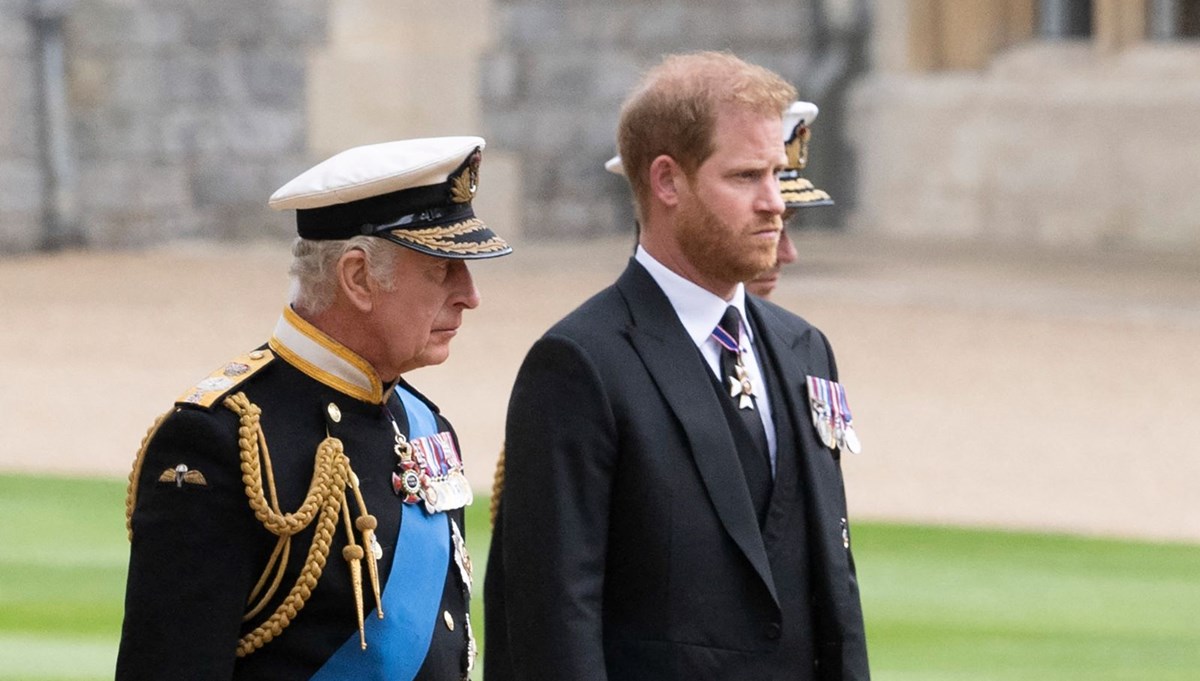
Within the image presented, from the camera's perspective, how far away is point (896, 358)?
10852 mm

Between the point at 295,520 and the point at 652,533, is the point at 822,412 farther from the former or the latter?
the point at 295,520

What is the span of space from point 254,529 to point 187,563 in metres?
0.10

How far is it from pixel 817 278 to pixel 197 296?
12.5 ft

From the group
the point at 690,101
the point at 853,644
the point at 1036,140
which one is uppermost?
the point at 690,101

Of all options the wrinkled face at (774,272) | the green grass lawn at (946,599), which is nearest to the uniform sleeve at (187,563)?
the wrinkled face at (774,272)

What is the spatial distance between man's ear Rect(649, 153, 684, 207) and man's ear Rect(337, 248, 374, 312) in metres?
0.42

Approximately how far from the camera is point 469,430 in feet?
29.5

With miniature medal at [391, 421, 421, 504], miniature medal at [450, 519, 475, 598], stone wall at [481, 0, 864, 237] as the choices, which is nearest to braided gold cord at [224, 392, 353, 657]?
miniature medal at [391, 421, 421, 504]

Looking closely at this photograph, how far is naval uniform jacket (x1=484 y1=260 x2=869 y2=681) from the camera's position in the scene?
2842 mm

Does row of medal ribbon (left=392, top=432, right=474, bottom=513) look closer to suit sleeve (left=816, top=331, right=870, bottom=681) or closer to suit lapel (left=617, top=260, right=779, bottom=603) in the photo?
suit lapel (left=617, top=260, right=779, bottom=603)

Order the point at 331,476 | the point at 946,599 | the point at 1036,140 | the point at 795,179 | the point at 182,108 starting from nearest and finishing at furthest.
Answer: the point at 331,476 < the point at 795,179 < the point at 946,599 < the point at 1036,140 < the point at 182,108

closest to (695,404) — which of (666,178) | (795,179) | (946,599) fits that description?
(666,178)

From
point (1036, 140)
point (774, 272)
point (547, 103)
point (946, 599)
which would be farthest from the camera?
point (547, 103)

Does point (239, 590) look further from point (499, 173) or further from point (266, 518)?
point (499, 173)
